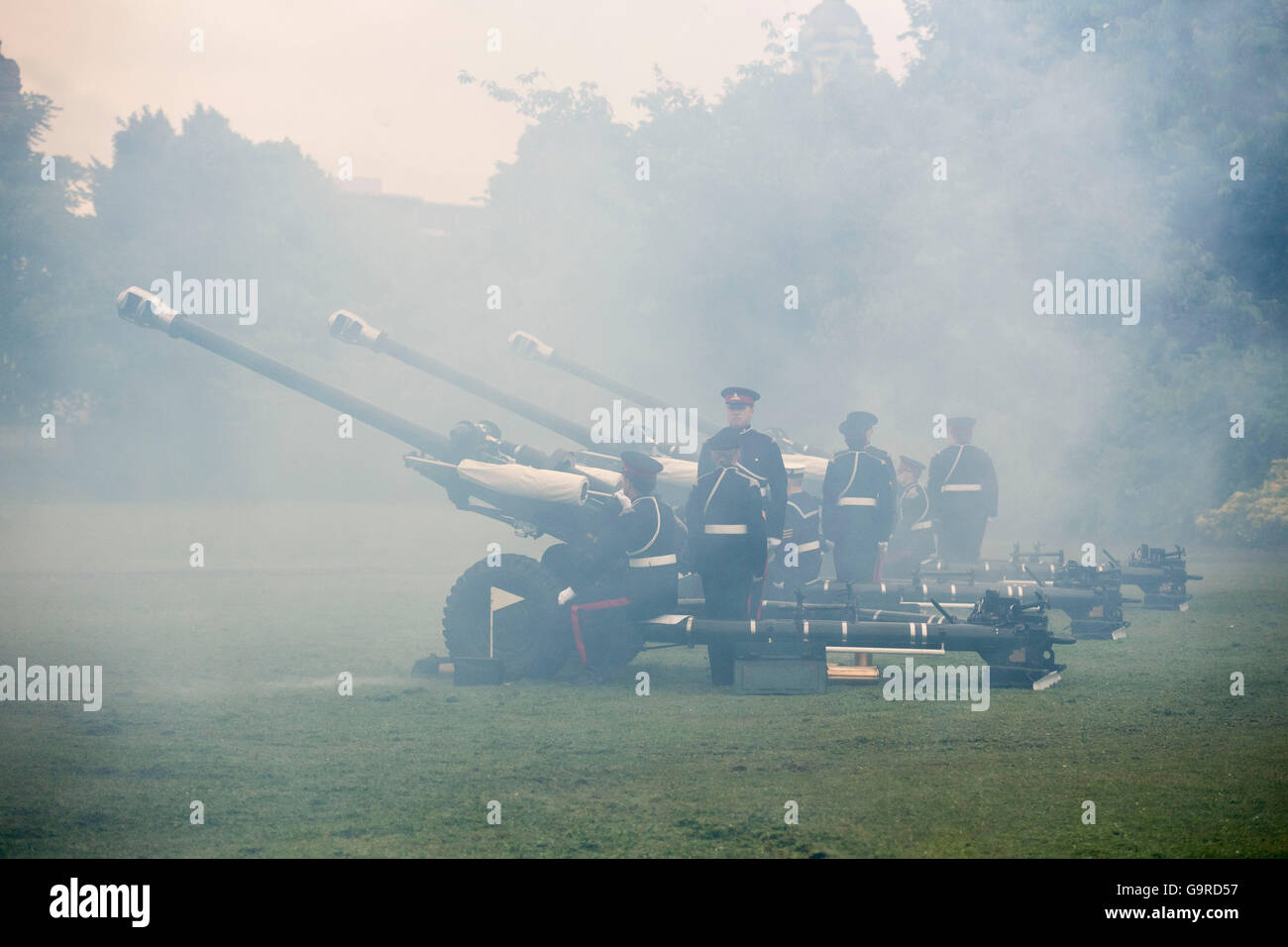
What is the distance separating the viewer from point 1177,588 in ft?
44.5

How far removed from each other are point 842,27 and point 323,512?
47040 mm

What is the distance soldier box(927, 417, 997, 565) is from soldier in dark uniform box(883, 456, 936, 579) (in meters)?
0.18

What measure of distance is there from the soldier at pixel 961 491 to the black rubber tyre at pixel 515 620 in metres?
6.27

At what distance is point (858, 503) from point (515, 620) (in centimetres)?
409

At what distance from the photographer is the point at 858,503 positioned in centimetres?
1232

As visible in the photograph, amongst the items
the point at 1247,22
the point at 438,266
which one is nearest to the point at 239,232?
the point at 438,266

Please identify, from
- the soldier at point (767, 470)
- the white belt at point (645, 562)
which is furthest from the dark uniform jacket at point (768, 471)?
the white belt at point (645, 562)

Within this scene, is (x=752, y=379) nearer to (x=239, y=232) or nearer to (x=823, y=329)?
(x=823, y=329)

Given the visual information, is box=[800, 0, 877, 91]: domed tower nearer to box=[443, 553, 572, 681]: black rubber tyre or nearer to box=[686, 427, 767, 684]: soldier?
box=[686, 427, 767, 684]: soldier

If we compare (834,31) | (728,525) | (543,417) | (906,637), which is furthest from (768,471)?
(834,31)

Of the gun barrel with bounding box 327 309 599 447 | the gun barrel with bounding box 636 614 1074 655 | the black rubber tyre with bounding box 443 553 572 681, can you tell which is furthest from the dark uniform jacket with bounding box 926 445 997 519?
the black rubber tyre with bounding box 443 553 572 681

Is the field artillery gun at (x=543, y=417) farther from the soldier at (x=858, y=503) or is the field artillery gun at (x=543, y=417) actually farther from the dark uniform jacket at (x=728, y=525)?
the dark uniform jacket at (x=728, y=525)

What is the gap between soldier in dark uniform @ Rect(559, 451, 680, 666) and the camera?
9.41 metres

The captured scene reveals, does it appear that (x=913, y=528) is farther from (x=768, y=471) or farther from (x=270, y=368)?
(x=270, y=368)
